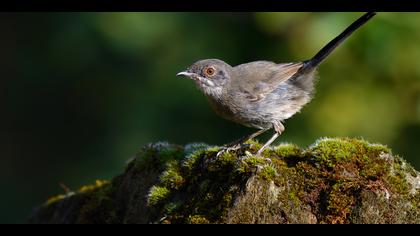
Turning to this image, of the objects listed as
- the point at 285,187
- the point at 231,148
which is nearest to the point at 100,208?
the point at 231,148

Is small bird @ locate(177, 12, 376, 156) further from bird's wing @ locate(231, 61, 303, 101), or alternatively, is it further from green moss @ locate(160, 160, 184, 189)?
green moss @ locate(160, 160, 184, 189)

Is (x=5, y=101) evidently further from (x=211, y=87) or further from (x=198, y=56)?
(x=211, y=87)

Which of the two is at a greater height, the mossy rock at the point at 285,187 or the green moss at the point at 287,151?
the green moss at the point at 287,151

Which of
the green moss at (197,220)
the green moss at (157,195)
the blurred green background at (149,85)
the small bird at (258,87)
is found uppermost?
the blurred green background at (149,85)

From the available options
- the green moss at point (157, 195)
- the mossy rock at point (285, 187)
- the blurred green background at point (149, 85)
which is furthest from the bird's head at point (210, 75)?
the blurred green background at point (149, 85)

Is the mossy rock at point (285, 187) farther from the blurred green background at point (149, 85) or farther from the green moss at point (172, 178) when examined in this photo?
the blurred green background at point (149, 85)
